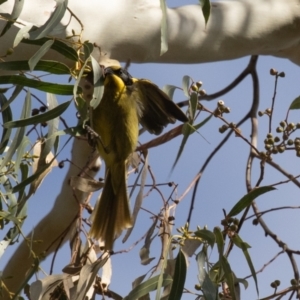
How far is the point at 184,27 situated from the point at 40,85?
431 mm

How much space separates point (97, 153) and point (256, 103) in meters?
0.48

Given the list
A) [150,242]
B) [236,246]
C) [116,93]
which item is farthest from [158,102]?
[236,246]

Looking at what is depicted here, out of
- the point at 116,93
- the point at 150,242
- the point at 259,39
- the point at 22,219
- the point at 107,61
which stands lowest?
the point at 22,219

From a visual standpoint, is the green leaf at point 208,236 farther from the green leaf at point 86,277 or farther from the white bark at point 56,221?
the white bark at point 56,221

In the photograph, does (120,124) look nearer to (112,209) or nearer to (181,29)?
(112,209)

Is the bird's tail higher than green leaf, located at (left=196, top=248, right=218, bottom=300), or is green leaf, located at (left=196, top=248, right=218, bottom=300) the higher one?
the bird's tail

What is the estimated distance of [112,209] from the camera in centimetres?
190

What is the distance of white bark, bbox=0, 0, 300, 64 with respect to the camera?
1459mm

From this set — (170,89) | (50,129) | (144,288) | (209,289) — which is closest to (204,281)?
(209,289)

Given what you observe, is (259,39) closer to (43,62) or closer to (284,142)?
(284,142)

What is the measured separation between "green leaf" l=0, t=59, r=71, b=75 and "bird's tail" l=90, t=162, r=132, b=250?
566 mm

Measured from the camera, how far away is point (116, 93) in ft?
5.91

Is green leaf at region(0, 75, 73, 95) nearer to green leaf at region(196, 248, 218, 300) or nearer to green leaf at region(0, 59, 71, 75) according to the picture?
green leaf at region(0, 59, 71, 75)

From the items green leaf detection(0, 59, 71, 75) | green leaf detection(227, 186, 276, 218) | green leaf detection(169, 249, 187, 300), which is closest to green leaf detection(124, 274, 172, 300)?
green leaf detection(169, 249, 187, 300)
